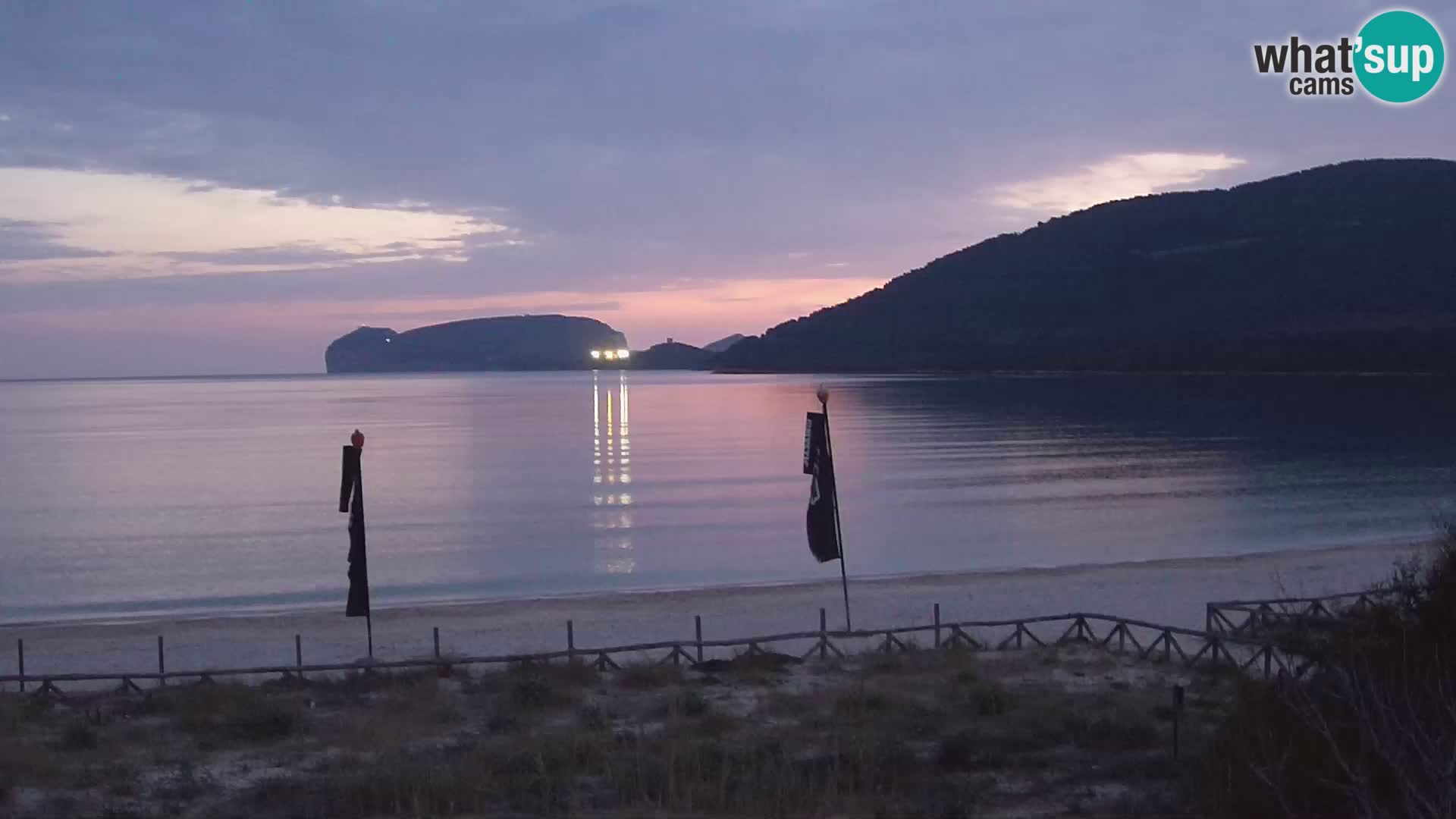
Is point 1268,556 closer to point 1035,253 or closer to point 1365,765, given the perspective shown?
point 1365,765

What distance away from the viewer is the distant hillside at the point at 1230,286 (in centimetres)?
13612

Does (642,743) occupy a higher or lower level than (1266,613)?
higher

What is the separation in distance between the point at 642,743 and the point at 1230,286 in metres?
158

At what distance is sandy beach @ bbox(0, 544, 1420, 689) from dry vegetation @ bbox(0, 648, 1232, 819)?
241 inches

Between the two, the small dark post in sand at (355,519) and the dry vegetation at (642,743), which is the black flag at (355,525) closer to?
the small dark post in sand at (355,519)

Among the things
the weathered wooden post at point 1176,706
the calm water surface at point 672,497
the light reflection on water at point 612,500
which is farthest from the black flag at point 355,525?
the light reflection on water at point 612,500

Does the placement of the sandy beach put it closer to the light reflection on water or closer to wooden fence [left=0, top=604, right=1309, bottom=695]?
wooden fence [left=0, top=604, right=1309, bottom=695]

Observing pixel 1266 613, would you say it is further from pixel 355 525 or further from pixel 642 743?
A: pixel 355 525

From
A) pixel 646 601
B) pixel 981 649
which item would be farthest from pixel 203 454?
pixel 981 649

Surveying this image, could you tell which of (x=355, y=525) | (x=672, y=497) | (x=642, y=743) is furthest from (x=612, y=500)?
(x=642, y=743)

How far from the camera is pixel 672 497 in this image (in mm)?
48062

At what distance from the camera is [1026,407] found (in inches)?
3954

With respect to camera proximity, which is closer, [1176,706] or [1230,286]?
[1176,706]

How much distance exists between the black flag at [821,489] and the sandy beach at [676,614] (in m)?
4.60
